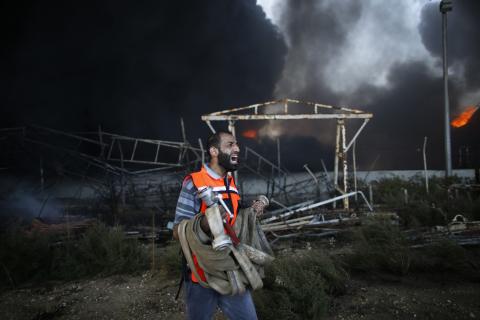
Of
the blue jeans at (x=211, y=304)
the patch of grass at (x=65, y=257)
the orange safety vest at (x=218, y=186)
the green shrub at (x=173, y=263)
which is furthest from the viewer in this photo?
the patch of grass at (x=65, y=257)

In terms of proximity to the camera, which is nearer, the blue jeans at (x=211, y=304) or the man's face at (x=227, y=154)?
the blue jeans at (x=211, y=304)

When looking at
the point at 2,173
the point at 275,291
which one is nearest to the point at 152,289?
the point at 275,291

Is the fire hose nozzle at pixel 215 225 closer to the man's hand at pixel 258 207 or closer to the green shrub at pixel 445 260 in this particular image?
the man's hand at pixel 258 207

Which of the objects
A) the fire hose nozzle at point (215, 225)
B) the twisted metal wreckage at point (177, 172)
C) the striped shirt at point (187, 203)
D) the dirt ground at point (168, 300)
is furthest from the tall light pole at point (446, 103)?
the fire hose nozzle at point (215, 225)

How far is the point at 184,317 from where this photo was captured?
151 inches

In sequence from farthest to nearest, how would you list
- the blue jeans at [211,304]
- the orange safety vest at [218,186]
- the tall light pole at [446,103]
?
the tall light pole at [446,103] → the orange safety vest at [218,186] → the blue jeans at [211,304]

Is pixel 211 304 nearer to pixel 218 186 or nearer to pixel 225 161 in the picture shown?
pixel 218 186

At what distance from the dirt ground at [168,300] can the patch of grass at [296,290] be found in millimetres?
323

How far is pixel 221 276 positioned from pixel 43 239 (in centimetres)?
609

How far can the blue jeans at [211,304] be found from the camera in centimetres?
201

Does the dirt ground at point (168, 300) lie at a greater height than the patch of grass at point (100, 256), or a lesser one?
lesser

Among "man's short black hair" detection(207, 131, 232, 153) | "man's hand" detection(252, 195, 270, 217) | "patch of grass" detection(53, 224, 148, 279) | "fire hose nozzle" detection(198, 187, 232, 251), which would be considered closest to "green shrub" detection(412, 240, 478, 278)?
"man's hand" detection(252, 195, 270, 217)

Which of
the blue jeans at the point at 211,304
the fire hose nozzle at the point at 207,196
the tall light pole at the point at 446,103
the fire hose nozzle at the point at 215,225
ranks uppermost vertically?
the tall light pole at the point at 446,103

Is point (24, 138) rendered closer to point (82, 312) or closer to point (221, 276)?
point (82, 312)
